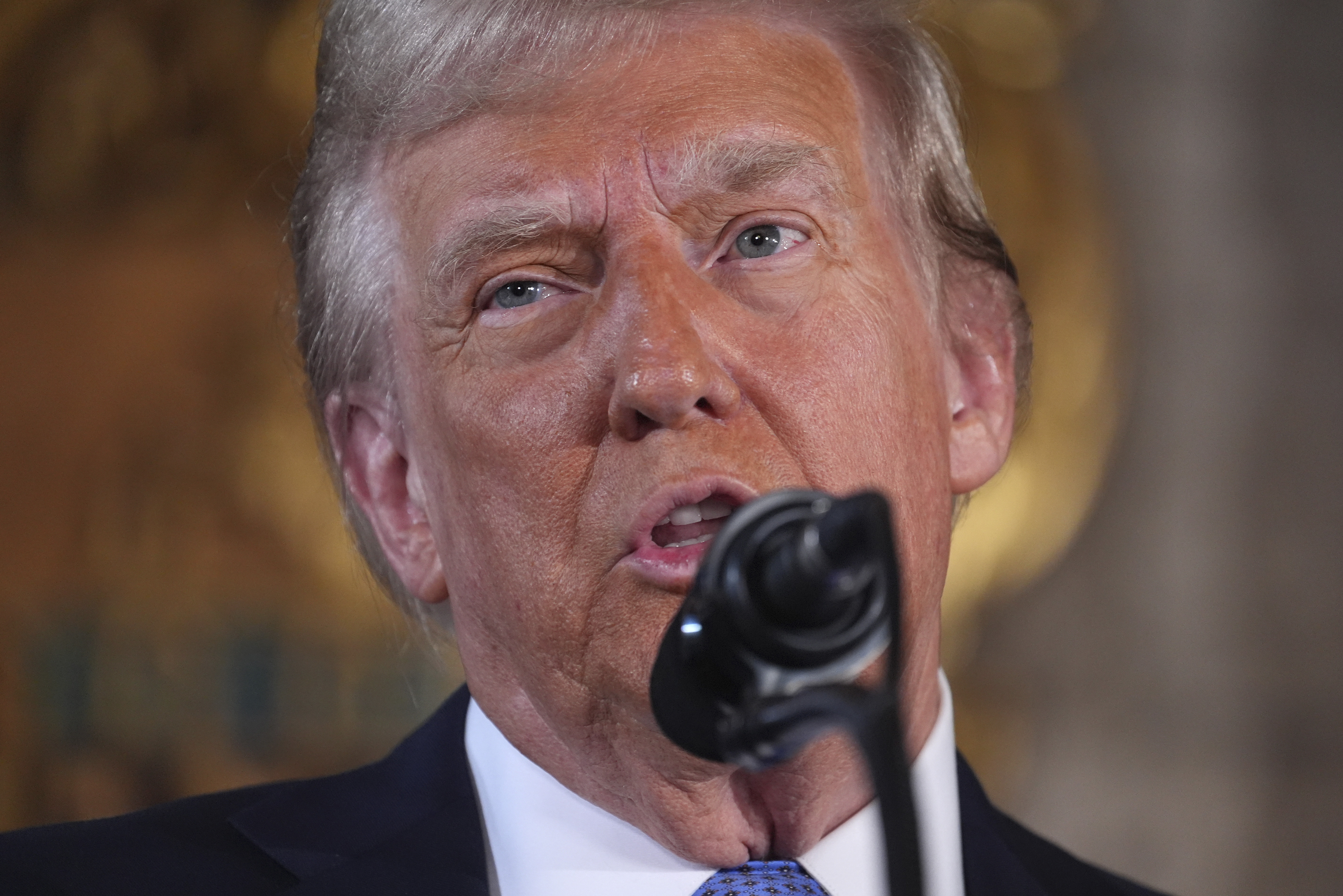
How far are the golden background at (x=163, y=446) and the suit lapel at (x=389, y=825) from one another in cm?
141

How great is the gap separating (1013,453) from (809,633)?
2.98 m

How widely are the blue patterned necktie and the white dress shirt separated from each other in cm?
1

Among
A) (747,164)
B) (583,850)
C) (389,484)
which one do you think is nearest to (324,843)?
(583,850)

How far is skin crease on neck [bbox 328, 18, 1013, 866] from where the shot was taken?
167 cm

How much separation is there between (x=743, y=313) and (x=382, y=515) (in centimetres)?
70

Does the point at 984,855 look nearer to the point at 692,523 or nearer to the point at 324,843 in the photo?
the point at 692,523

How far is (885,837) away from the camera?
3.04 ft

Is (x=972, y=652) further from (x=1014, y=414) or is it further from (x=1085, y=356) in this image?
(x=1014, y=414)

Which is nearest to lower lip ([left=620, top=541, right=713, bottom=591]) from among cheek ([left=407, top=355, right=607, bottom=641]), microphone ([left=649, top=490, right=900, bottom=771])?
cheek ([left=407, top=355, right=607, bottom=641])

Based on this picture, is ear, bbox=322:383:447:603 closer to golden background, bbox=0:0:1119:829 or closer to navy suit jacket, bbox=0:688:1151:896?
navy suit jacket, bbox=0:688:1151:896

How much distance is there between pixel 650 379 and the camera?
5.31 ft

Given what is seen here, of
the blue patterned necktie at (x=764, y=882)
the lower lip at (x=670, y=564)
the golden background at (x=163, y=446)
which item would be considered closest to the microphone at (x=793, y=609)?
the lower lip at (x=670, y=564)

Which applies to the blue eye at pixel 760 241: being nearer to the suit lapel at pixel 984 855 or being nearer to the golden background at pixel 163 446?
the suit lapel at pixel 984 855

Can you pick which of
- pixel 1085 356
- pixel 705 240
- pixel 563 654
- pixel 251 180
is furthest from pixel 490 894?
pixel 1085 356
